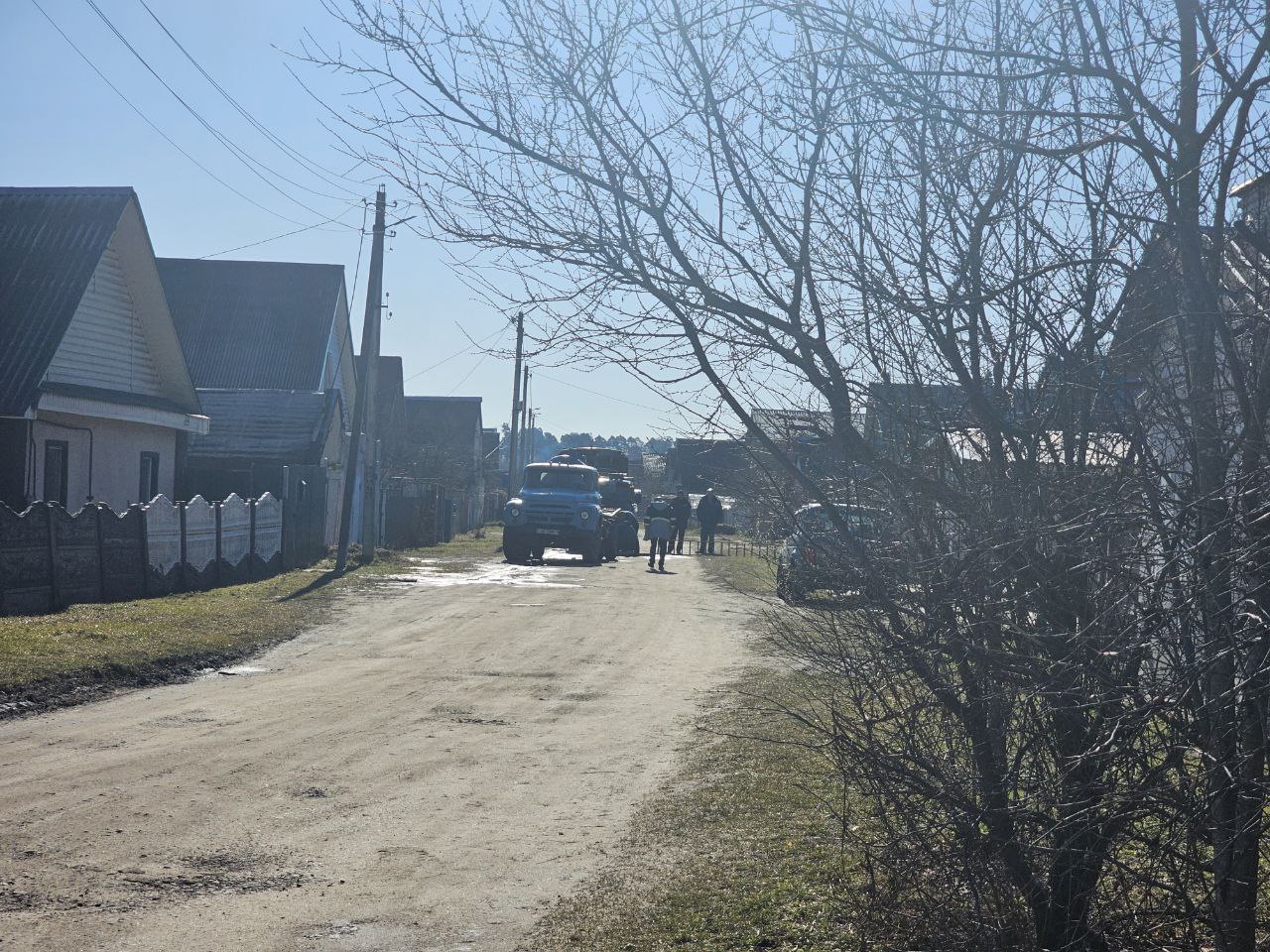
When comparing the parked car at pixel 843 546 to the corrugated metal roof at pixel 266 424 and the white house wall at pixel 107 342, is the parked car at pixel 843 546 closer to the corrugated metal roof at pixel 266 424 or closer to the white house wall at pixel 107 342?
the white house wall at pixel 107 342

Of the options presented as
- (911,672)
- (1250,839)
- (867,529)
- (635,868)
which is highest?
(867,529)

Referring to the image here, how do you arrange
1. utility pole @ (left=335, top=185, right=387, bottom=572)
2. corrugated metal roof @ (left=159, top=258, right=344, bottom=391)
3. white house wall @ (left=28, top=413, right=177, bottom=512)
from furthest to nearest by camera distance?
1. corrugated metal roof @ (left=159, top=258, right=344, bottom=391)
2. utility pole @ (left=335, top=185, right=387, bottom=572)
3. white house wall @ (left=28, top=413, right=177, bottom=512)

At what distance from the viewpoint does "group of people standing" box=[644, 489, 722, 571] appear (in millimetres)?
32875

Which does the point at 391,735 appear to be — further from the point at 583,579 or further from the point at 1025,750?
the point at 583,579

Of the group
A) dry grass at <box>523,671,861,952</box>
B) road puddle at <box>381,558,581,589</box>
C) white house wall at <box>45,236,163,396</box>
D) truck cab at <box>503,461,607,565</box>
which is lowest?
dry grass at <box>523,671,861,952</box>

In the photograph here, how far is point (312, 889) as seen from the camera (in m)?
6.20

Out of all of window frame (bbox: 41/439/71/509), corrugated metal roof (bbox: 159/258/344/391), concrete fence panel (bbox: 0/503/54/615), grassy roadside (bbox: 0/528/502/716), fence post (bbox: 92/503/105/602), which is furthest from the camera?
corrugated metal roof (bbox: 159/258/344/391)

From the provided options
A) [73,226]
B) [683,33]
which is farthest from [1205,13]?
[73,226]

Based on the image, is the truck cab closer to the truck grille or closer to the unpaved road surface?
the truck grille

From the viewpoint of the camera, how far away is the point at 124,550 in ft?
62.8

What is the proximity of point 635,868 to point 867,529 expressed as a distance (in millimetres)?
2555

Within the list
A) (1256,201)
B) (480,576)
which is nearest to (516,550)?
(480,576)

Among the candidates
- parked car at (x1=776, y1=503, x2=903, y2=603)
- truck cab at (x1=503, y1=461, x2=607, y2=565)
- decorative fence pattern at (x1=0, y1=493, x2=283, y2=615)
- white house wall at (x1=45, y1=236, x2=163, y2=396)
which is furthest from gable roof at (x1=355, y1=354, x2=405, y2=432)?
parked car at (x1=776, y1=503, x2=903, y2=603)

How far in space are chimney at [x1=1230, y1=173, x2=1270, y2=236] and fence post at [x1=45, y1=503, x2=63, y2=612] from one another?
15.7 metres
